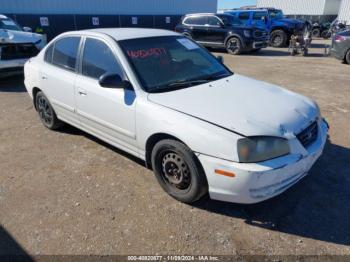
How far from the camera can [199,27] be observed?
14.6 meters

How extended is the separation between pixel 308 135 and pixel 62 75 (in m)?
3.22

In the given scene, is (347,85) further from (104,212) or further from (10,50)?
(10,50)

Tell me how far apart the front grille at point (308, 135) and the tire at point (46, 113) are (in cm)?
362

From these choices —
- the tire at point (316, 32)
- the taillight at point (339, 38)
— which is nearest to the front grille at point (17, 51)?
the taillight at point (339, 38)

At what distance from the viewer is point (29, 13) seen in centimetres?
1540

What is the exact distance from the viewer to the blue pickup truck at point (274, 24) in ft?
51.7

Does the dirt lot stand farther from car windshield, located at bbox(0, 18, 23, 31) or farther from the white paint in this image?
the white paint

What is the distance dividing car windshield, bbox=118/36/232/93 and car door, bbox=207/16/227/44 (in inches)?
416

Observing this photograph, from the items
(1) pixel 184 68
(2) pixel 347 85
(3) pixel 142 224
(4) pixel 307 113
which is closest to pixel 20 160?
(3) pixel 142 224

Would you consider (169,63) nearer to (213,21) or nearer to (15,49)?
(15,49)

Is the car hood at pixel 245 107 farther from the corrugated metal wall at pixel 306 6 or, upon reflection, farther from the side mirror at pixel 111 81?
the corrugated metal wall at pixel 306 6

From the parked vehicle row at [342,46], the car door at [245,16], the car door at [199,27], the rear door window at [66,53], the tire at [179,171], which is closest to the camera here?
the tire at [179,171]

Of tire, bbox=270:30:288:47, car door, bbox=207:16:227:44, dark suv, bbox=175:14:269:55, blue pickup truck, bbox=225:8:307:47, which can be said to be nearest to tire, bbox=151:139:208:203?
dark suv, bbox=175:14:269:55

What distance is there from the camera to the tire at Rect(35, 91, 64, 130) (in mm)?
4715
